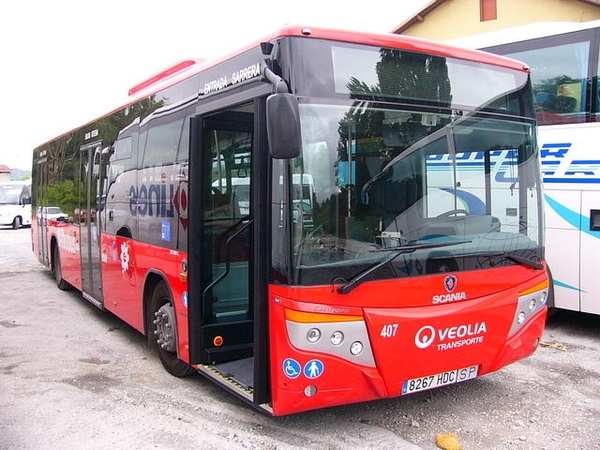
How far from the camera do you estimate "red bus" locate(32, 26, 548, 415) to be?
→ 3.76 metres

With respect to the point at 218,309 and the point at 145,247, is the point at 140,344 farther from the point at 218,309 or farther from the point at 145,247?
the point at 218,309

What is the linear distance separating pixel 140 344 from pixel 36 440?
2.76 meters

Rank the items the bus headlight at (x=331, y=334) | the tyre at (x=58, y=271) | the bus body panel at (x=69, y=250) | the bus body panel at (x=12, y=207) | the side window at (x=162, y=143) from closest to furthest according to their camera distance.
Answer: the bus headlight at (x=331, y=334), the side window at (x=162, y=143), the bus body panel at (x=69, y=250), the tyre at (x=58, y=271), the bus body panel at (x=12, y=207)

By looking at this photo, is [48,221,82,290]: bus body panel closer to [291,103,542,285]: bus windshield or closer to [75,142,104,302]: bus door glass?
[75,142,104,302]: bus door glass

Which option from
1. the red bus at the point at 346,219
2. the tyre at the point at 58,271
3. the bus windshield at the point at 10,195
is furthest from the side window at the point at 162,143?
the bus windshield at the point at 10,195

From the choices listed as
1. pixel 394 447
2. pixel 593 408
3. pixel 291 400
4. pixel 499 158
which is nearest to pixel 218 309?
pixel 291 400

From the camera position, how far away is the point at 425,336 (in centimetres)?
409

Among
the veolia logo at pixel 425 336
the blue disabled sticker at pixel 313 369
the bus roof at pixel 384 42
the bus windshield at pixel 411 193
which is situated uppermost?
the bus roof at pixel 384 42

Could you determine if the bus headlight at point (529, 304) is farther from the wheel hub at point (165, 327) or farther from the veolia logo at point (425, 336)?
the wheel hub at point (165, 327)

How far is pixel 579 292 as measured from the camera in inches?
287

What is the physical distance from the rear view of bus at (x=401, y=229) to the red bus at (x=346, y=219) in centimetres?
1

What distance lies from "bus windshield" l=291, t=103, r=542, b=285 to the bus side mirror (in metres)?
0.22

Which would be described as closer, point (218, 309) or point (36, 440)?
point (36, 440)

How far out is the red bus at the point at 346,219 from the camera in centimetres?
376
